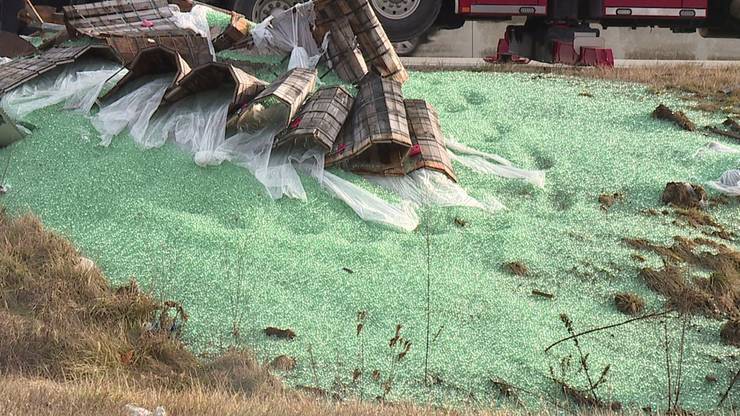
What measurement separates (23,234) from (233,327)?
1.33 m

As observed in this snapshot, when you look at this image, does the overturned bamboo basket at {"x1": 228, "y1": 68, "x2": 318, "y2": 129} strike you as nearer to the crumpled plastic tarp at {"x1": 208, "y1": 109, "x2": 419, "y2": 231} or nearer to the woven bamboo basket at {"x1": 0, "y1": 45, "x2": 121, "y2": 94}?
the crumpled plastic tarp at {"x1": 208, "y1": 109, "x2": 419, "y2": 231}

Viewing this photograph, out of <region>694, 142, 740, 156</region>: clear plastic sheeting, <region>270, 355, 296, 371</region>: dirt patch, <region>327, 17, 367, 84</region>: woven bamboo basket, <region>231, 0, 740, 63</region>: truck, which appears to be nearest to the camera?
<region>270, 355, 296, 371</region>: dirt patch

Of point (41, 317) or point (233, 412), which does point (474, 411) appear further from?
point (41, 317)

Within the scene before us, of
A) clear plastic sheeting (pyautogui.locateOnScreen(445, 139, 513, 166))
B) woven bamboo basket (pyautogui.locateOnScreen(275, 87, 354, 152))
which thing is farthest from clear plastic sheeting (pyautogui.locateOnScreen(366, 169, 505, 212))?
clear plastic sheeting (pyautogui.locateOnScreen(445, 139, 513, 166))

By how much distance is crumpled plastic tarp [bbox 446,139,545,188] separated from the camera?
214 inches

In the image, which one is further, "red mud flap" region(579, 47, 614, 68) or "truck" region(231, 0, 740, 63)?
"truck" region(231, 0, 740, 63)

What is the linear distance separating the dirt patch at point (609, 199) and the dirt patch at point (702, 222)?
359mm

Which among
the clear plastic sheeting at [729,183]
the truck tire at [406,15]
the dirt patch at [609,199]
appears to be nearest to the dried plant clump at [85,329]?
the dirt patch at [609,199]

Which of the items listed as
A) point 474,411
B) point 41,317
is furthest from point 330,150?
point 474,411

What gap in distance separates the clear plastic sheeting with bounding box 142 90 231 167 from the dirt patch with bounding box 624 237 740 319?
8.44ft

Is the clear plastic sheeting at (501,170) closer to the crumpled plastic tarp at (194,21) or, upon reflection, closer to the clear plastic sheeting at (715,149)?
the clear plastic sheeting at (715,149)

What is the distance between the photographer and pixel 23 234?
4164 millimetres

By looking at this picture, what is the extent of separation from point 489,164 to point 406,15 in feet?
13.3

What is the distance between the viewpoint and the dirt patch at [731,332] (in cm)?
374
